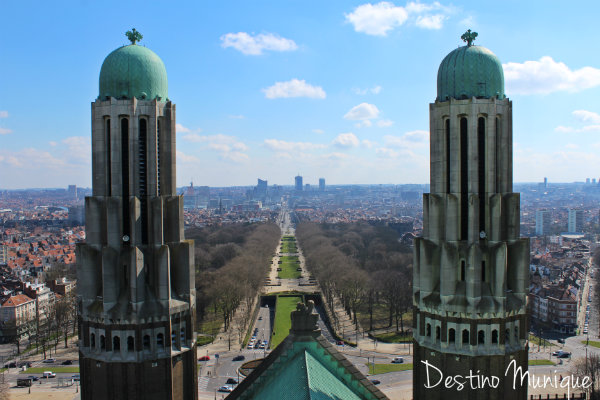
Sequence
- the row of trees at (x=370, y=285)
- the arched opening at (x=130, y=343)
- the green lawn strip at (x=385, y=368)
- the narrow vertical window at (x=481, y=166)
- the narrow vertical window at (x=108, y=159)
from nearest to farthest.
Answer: the arched opening at (x=130, y=343), the narrow vertical window at (x=481, y=166), the narrow vertical window at (x=108, y=159), the green lawn strip at (x=385, y=368), the row of trees at (x=370, y=285)

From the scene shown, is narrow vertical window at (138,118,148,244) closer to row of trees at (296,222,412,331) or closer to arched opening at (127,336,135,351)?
arched opening at (127,336,135,351)

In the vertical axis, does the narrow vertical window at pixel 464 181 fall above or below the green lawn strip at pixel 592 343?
above

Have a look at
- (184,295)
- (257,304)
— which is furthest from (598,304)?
(184,295)

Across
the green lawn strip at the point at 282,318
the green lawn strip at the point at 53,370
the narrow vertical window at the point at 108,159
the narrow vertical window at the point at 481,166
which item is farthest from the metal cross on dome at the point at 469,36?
the green lawn strip at the point at 53,370

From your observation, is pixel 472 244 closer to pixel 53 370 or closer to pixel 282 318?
pixel 53 370

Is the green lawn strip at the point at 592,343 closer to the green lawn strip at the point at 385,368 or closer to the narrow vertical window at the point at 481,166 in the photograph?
the green lawn strip at the point at 385,368
